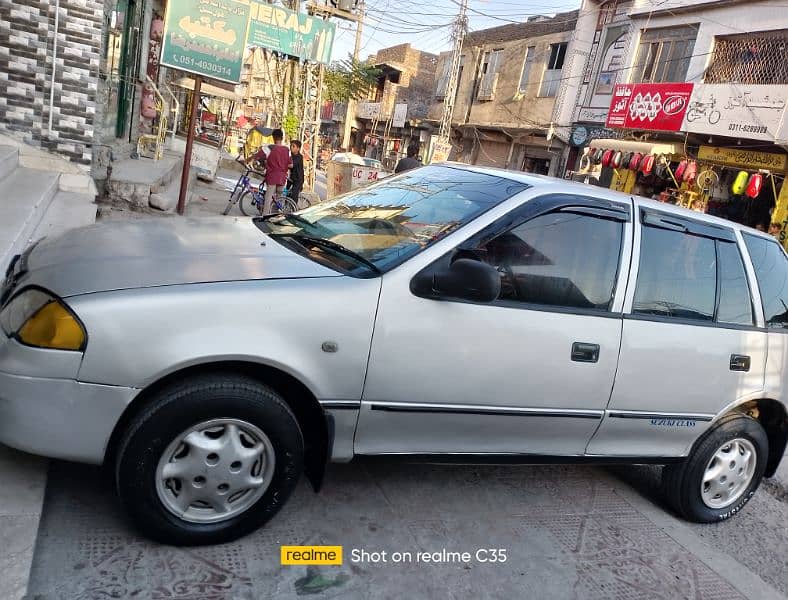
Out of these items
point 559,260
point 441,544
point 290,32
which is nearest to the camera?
point 441,544

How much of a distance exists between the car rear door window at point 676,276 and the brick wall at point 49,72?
652 cm

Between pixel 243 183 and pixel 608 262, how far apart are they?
991 centimetres

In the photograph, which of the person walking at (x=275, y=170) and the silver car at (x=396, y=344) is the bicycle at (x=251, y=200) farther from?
the silver car at (x=396, y=344)

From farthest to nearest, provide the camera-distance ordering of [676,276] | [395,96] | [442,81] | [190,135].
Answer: [395,96], [442,81], [190,135], [676,276]

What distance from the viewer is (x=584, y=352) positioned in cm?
312

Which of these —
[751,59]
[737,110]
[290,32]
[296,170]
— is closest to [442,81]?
[751,59]

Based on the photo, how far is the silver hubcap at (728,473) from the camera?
12.5ft

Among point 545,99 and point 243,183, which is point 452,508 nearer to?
point 243,183

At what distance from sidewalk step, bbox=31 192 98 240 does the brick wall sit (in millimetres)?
594

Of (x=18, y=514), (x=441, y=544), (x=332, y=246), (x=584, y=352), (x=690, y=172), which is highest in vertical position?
(x=690, y=172)

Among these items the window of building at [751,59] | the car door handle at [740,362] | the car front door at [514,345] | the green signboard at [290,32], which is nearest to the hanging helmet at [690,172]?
the window of building at [751,59]

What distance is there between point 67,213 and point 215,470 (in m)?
5.06

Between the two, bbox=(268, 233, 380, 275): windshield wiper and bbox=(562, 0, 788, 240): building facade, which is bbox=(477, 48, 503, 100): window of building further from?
bbox=(268, 233, 380, 275): windshield wiper

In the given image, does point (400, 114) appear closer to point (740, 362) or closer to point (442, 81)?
point (442, 81)
